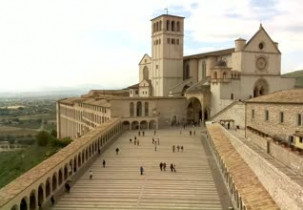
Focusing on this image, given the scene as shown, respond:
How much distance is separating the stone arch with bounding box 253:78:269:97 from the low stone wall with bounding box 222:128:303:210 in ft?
116

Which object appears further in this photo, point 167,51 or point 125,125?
point 167,51

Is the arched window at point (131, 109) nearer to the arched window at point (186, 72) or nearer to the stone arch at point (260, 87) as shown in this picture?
the stone arch at point (260, 87)

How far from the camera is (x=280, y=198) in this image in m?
14.5

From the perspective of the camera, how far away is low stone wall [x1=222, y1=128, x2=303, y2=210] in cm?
1241

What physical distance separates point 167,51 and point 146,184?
150 ft

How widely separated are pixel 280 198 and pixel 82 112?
58270mm

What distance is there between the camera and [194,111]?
60938 millimetres

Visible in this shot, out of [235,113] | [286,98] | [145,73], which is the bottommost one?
[235,113]

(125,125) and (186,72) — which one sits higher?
(186,72)

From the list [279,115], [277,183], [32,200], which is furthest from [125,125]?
[277,183]

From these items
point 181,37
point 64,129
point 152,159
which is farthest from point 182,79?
point 152,159

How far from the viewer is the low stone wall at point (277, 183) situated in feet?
40.7

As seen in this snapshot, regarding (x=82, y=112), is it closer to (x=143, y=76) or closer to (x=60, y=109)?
(x=143, y=76)

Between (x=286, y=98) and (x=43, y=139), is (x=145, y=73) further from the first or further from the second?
(x=286, y=98)
